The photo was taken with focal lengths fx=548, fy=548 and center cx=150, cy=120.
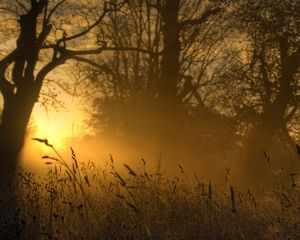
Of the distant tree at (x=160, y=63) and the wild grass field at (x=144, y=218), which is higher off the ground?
the distant tree at (x=160, y=63)

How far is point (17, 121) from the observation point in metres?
18.9

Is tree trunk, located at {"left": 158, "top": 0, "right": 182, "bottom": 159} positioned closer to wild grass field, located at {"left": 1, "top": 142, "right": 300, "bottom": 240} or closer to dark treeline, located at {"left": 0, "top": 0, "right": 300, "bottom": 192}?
dark treeline, located at {"left": 0, "top": 0, "right": 300, "bottom": 192}

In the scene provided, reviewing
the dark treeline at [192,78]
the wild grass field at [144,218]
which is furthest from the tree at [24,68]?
the wild grass field at [144,218]

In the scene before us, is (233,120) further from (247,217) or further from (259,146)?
(247,217)

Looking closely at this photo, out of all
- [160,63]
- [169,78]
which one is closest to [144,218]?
[169,78]

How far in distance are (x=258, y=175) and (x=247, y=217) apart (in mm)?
9476

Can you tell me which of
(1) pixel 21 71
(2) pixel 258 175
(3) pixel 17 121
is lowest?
(2) pixel 258 175

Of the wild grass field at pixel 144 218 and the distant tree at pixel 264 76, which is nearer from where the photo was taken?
the wild grass field at pixel 144 218

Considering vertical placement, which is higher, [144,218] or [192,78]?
[192,78]

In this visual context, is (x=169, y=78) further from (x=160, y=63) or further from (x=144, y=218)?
(x=144, y=218)

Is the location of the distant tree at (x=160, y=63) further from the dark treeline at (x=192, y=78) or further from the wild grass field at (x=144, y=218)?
the wild grass field at (x=144, y=218)

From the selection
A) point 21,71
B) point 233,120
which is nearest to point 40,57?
point 21,71

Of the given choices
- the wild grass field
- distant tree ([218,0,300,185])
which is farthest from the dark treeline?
the wild grass field

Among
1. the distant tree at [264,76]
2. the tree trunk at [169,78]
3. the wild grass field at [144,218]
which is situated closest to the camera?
the wild grass field at [144,218]
